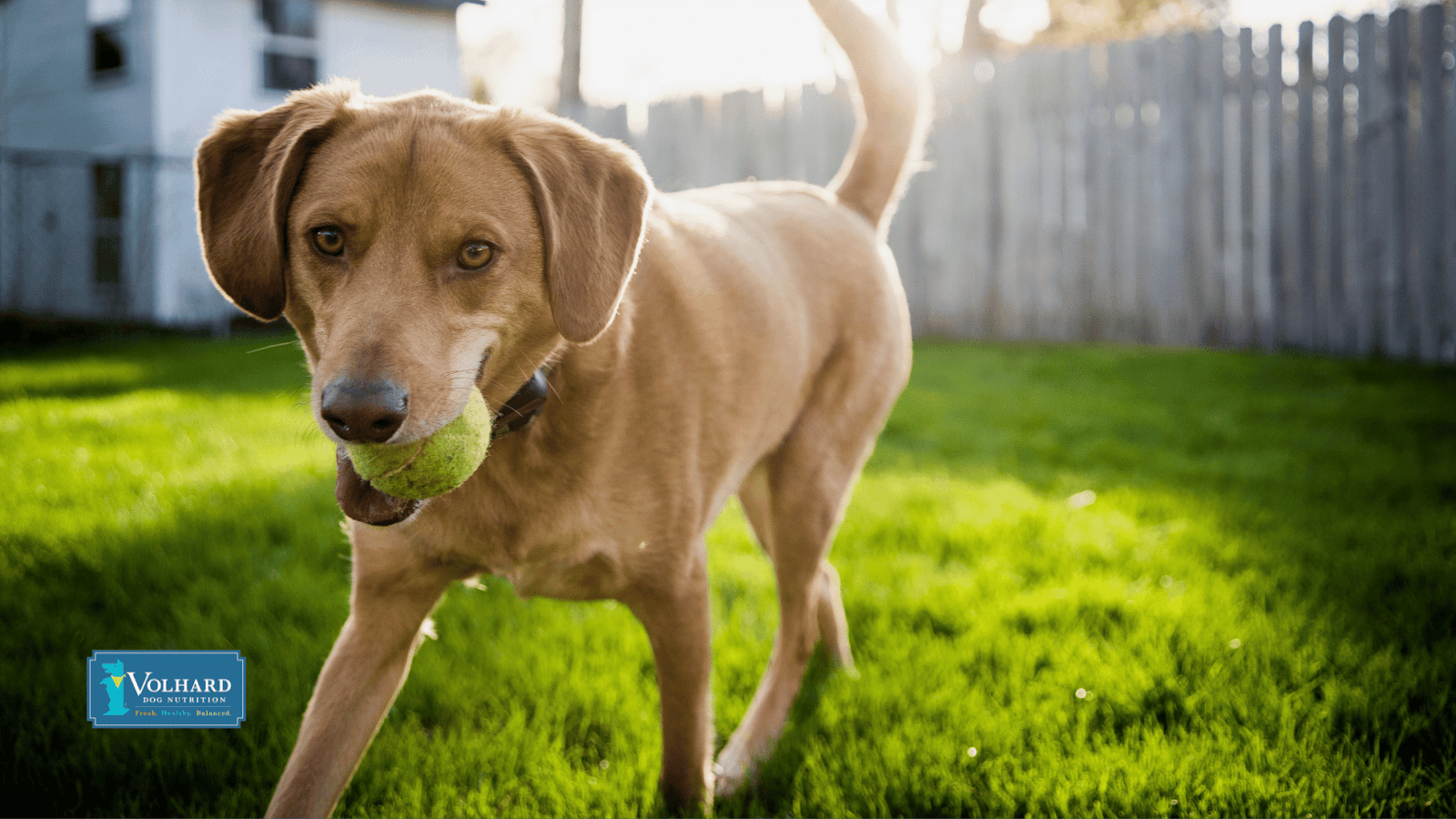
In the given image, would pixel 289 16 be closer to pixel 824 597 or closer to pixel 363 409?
pixel 824 597

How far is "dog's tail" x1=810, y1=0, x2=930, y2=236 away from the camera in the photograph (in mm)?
3141

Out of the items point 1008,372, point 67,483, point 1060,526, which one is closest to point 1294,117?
point 1008,372

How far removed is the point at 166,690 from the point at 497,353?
4.21 ft

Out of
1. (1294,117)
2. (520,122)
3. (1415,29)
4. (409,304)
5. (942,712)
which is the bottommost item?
(942,712)

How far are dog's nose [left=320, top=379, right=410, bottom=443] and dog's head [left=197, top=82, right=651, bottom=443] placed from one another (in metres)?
0.06

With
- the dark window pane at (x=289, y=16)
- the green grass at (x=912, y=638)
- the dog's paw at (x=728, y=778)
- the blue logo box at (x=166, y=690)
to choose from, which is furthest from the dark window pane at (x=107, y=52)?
the dog's paw at (x=728, y=778)

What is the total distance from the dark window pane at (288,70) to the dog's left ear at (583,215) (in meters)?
15.4

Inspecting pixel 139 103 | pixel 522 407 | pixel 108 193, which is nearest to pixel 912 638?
pixel 522 407

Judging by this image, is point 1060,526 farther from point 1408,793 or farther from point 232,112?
point 232,112

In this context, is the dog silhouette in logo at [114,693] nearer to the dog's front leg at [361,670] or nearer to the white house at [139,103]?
the dog's front leg at [361,670]

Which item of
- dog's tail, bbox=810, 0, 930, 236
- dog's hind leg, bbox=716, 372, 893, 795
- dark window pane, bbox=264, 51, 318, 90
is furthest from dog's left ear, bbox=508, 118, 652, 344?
dark window pane, bbox=264, 51, 318, 90

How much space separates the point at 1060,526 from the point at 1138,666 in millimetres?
1278

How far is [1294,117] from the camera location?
757 cm

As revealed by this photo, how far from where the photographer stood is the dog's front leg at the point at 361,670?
181cm
